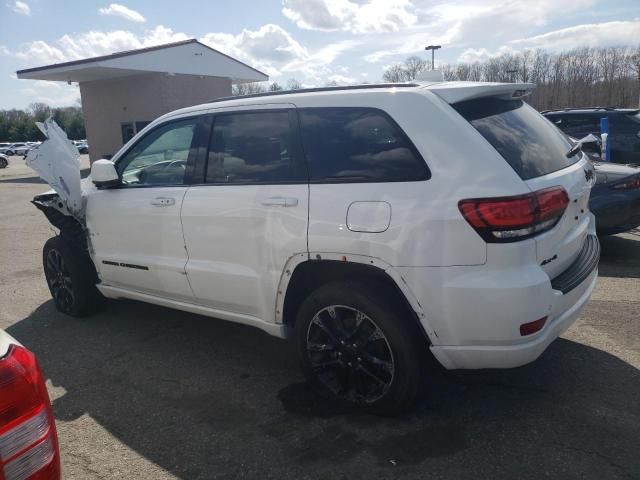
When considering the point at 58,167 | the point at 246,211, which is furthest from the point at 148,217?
the point at 58,167

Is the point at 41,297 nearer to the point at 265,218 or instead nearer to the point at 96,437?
the point at 96,437

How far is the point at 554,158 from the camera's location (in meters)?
2.99

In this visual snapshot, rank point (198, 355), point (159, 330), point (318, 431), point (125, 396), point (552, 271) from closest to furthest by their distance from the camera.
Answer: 1. point (552, 271)
2. point (318, 431)
3. point (125, 396)
4. point (198, 355)
5. point (159, 330)

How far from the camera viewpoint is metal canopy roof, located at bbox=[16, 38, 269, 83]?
20797 mm

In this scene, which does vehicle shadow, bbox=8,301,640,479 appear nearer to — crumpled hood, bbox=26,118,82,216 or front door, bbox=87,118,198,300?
front door, bbox=87,118,198,300

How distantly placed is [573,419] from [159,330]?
3.33m

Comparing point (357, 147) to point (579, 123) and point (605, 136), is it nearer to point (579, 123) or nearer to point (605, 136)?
point (605, 136)

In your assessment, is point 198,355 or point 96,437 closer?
point 96,437

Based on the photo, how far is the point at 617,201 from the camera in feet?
18.9

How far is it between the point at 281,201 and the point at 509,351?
1530 mm

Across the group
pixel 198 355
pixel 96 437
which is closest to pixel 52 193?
pixel 198 355

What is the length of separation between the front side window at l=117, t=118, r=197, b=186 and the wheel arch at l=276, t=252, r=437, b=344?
124cm

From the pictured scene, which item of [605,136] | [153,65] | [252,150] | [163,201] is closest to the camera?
[252,150]

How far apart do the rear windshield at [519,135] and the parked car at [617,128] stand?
739 centimetres
